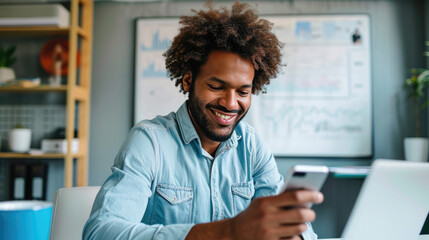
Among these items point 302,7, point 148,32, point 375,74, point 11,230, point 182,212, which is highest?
point 302,7

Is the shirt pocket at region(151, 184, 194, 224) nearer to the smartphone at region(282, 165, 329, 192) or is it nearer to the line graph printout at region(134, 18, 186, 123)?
the smartphone at region(282, 165, 329, 192)

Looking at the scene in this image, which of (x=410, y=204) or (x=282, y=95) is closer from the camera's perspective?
(x=410, y=204)

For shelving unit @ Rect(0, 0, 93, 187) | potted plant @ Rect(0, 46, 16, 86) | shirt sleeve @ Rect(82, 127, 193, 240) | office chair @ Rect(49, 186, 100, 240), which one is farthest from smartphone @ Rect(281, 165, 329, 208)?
potted plant @ Rect(0, 46, 16, 86)

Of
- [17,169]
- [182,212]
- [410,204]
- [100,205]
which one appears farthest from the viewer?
[17,169]

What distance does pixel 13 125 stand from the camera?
3012 mm

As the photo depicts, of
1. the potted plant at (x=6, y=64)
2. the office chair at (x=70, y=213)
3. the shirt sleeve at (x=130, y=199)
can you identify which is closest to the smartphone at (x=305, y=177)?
the shirt sleeve at (x=130, y=199)

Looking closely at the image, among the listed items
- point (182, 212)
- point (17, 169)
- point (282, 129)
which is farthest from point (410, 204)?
point (17, 169)

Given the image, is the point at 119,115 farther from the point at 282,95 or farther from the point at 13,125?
the point at 282,95

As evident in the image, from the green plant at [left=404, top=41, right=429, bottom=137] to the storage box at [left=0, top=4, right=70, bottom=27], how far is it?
258cm

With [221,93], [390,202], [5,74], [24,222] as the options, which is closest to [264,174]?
[221,93]

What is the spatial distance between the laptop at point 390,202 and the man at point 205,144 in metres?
A: 0.22

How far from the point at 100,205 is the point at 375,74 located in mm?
2613

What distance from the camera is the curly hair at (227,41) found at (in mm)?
1123

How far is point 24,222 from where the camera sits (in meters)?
1.50
